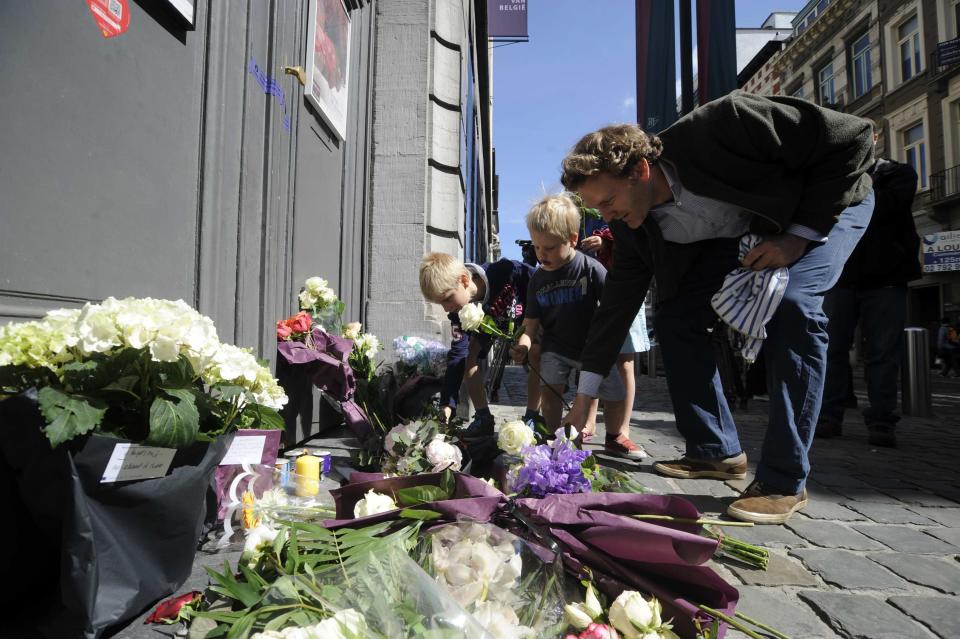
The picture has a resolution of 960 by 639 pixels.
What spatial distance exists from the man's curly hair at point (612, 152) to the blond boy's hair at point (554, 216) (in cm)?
104

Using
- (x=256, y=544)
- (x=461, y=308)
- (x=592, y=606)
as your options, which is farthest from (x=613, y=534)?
(x=461, y=308)

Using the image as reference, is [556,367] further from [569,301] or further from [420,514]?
[420,514]

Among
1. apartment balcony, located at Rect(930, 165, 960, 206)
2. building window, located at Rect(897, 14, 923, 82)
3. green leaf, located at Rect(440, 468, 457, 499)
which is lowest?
green leaf, located at Rect(440, 468, 457, 499)

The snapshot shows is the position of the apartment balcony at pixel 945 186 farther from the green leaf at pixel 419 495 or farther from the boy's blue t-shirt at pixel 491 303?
the green leaf at pixel 419 495

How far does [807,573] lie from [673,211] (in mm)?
1537

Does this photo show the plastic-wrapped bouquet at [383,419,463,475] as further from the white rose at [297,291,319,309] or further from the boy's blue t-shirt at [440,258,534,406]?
the white rose at [297,291,319,309]

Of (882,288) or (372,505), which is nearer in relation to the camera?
(372,505)

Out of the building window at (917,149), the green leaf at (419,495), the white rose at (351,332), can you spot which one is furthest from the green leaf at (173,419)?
the building window at (917,149)

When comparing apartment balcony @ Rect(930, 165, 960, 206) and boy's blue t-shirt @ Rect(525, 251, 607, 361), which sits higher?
apartment balcony @ Rect(930, 165, 960, 206)

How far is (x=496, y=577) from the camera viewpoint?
110 cm

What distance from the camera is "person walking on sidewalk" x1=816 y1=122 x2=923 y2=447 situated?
13.5ft

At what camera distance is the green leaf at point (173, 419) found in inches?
52.2

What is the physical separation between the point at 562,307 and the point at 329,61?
2.32 metres

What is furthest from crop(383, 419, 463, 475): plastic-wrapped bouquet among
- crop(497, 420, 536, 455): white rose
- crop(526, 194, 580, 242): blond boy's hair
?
crop(526, 194, 580, 242): blond boy's hair
